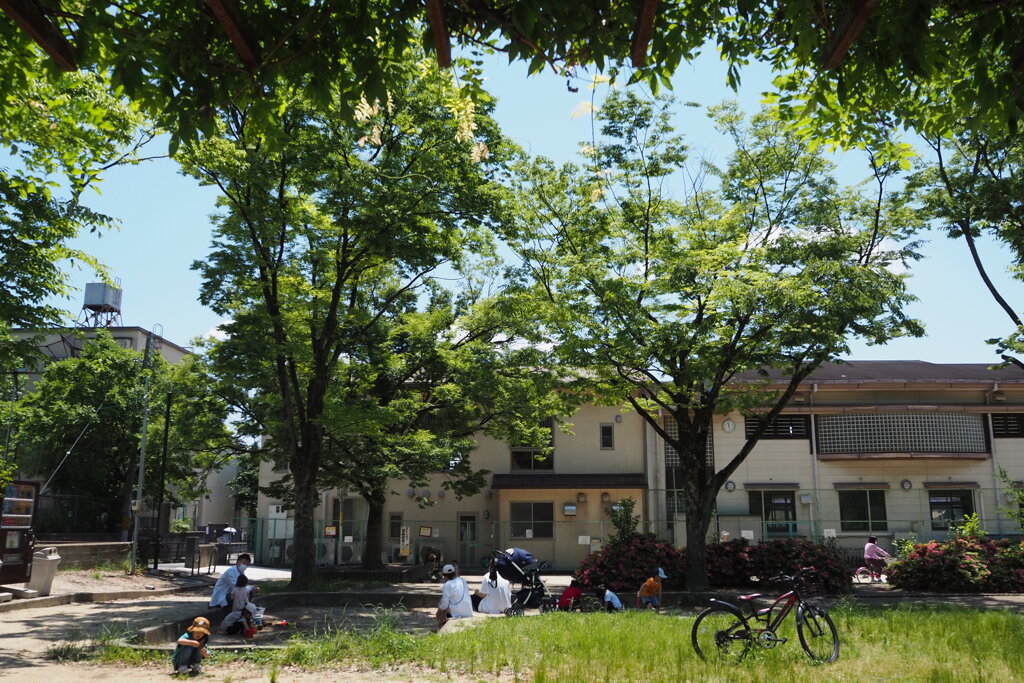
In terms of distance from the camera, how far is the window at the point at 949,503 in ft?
112

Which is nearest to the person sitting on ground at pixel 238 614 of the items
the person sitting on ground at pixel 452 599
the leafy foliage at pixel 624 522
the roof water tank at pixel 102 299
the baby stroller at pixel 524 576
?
the person sitting on ground at pixel 452 599

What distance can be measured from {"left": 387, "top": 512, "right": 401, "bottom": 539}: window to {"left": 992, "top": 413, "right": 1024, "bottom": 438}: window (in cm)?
2573

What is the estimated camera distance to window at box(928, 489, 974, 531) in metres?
34.1

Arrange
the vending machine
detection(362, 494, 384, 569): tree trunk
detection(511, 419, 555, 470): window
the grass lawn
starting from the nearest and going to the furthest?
the grass lawn
the vending machine
detection(362, 494, 384, 569): tree trunk
detection(511, 419, 555, 470): window

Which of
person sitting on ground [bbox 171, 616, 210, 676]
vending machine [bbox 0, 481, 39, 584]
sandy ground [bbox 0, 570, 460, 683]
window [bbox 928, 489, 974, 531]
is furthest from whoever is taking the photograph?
window [bbox 928, 489, 974, 531]

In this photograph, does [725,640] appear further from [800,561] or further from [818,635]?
[800,561]

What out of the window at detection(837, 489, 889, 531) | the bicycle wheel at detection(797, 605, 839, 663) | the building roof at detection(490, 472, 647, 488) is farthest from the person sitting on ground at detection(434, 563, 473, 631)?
the window at detection(837, 489, 889, 531)

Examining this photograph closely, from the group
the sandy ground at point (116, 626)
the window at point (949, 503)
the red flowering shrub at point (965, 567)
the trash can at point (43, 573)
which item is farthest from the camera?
the window at point (949, 503)

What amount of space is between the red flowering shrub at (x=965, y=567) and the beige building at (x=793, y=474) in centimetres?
1010

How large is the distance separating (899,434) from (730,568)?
14.7 metres

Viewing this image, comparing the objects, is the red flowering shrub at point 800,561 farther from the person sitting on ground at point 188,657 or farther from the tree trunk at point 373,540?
the person sitting on ground at point 188,657

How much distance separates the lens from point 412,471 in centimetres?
2769

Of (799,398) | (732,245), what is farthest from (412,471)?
(799,398)

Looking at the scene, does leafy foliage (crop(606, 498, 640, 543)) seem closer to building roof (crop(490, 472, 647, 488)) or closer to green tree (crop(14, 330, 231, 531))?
building roof (crop(490, 472, 647, 488))
